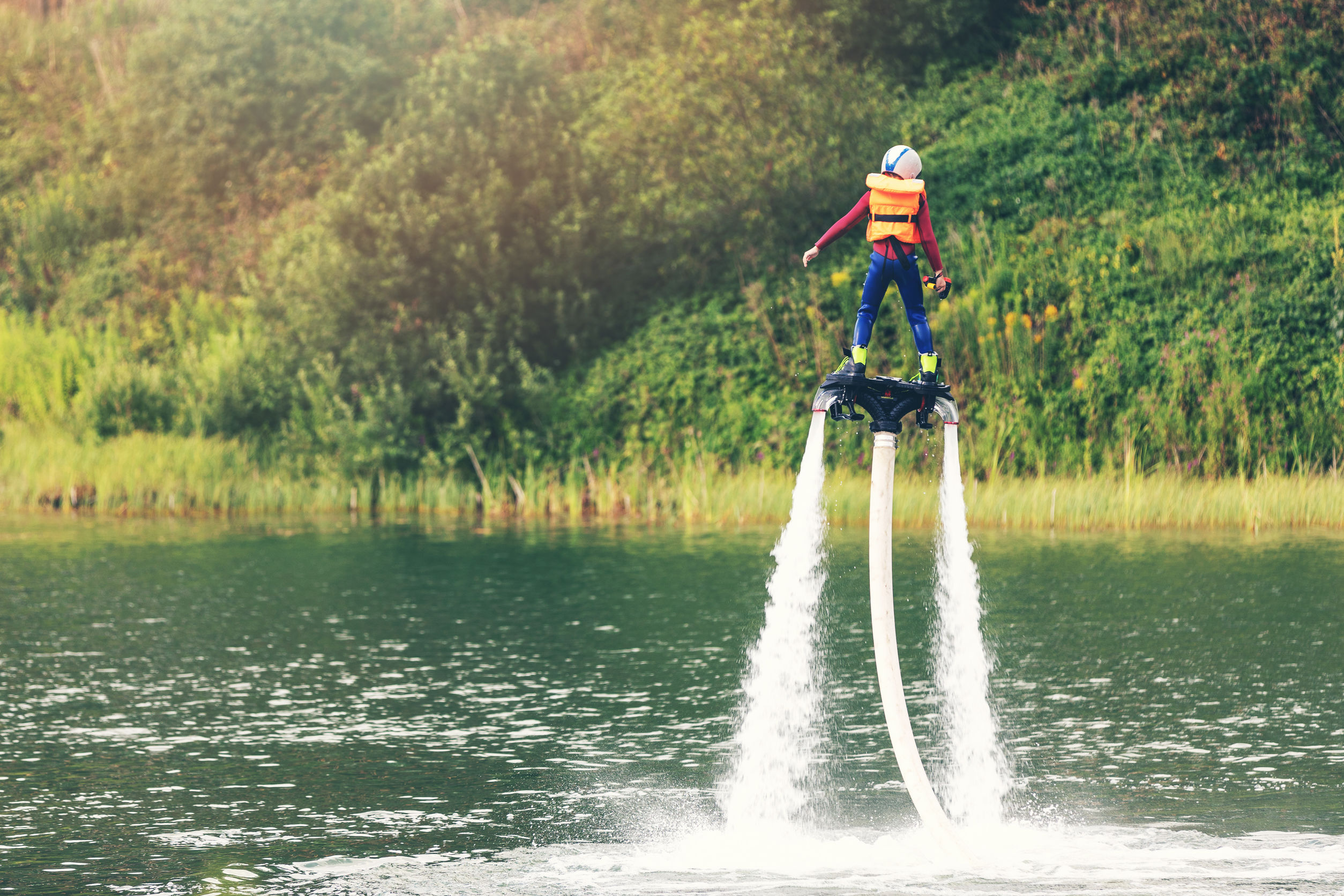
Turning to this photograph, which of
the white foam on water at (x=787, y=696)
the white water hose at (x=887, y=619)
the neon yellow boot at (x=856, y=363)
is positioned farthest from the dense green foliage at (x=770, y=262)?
the neon yellow boot at (x=856, y=363)

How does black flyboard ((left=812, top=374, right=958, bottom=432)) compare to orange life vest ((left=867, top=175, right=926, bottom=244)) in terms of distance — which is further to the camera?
orange life vest ((left=867, top=175, right=926, bottom=244))

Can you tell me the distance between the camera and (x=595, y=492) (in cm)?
3531

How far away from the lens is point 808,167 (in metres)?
40.9

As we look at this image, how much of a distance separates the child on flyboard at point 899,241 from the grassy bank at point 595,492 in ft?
68.7

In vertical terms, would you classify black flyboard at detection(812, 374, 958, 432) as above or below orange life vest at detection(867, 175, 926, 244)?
below

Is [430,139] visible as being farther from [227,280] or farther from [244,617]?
[244,617]

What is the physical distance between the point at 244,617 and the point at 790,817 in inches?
463

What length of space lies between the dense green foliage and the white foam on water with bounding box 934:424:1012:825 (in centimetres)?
1666

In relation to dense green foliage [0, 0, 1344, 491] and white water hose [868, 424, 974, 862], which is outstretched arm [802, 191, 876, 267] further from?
dense green foliage [0, 0, 1344, 491]

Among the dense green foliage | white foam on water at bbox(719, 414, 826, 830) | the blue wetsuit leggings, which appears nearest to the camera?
the blue wetsuit leggings

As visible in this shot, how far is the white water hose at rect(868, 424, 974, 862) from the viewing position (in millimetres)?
9461

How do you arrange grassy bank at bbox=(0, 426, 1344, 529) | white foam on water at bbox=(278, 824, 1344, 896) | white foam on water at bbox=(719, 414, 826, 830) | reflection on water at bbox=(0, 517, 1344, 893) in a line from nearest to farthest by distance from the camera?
1. white foam on water at bbox=(719, 414, 826, 830)
2. white foam on water at bbox=(278, 824, 1344, 896)
3. reflection on water at bbox=(0, 517, 1344, 893)
4. grassy bank at bbox=(0, 426, 1344, 529)

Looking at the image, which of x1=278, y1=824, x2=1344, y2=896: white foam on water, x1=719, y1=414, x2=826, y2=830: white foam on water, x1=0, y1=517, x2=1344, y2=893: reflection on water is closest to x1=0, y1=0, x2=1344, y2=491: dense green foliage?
x1=0, y1=517, x2=1344, y2=893: reflection on water

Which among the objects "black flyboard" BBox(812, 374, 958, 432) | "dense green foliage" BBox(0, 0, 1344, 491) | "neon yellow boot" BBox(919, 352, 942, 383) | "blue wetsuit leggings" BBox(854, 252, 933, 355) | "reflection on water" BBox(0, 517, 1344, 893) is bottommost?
"reflection on water" BBox(0, 517, 1344, 893)
